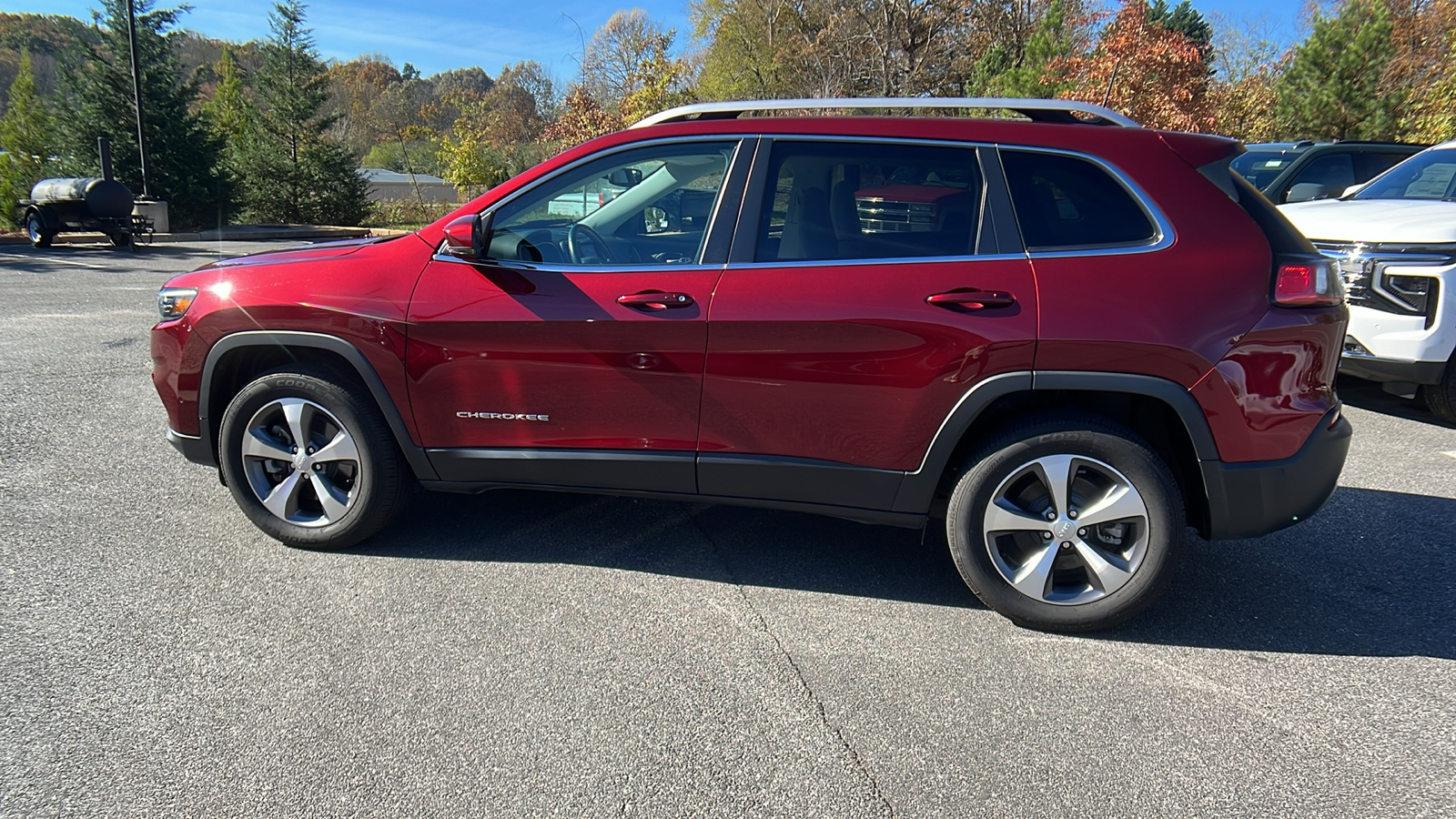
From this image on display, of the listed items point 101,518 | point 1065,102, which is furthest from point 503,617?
point 1065,102

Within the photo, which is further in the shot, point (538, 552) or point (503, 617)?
point (538, 552)

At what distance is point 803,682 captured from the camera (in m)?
2.93

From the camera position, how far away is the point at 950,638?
323 centimetres

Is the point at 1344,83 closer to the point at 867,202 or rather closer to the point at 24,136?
the point at 867,202

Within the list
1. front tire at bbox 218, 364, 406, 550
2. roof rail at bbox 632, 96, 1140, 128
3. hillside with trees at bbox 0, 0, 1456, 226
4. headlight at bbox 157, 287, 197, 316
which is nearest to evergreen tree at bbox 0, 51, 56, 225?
hillside with trees at bbox 0, 0, 1456, 226

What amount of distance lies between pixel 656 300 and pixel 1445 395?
18.1ft

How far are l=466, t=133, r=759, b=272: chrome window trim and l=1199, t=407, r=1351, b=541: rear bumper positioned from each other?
1945 millimetres

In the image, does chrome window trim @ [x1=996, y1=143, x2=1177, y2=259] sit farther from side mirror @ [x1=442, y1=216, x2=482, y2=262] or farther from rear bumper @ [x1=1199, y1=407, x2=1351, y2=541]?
side mirror @ [x1=442, y1=216, x2=482, y2=262]

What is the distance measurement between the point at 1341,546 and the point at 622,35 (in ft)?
110

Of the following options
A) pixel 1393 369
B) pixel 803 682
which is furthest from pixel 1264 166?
pixel 803 682

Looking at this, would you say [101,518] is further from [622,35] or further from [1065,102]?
[622,35]

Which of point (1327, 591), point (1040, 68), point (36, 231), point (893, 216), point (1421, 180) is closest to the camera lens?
point (893, 216)

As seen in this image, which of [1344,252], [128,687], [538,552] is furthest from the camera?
→ [1344,252]

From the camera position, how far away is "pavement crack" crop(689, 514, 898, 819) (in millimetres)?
2435
